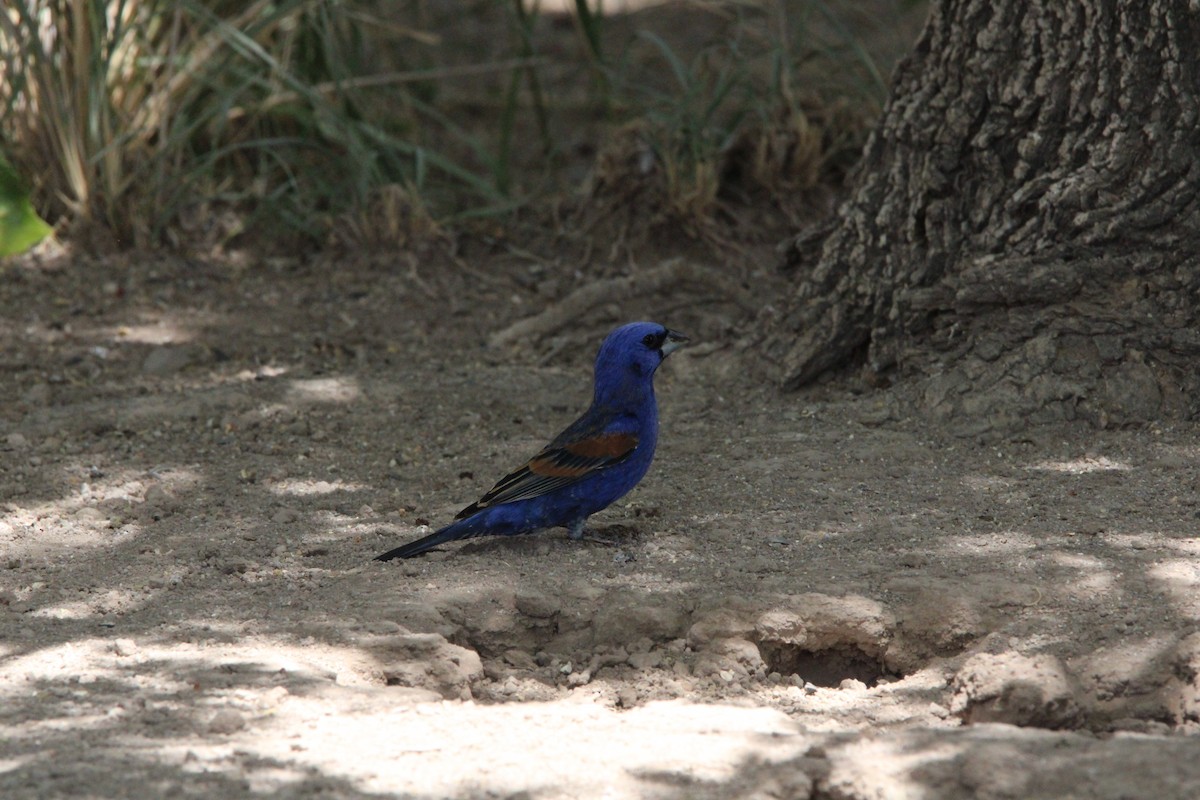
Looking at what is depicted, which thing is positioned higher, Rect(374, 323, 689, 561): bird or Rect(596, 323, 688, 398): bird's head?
Rect(596, 323, 688, 398): bird's head

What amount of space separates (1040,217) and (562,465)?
1.84 m

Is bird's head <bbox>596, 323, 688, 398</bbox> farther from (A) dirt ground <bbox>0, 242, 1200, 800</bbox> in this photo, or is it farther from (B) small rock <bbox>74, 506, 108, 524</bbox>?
(B) small rock <bbox>74, 506, 108, 524</bbox>

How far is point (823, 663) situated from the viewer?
11.9 feet

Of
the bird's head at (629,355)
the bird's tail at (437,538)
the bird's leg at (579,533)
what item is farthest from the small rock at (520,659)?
the bird's head at (629,355)

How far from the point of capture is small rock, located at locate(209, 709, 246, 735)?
3000mm

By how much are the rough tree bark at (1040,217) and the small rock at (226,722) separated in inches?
106

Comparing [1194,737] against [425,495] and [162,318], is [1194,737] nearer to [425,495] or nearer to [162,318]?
[425,495]

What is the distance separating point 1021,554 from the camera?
12.5ft

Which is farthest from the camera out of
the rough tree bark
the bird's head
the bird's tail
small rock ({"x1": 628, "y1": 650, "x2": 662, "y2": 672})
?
the rough tree bark

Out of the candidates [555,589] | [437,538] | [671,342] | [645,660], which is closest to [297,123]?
[671,342]

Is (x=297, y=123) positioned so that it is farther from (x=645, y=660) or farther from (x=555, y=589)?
(x=645, y=660)

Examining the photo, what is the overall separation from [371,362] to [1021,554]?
290 cm

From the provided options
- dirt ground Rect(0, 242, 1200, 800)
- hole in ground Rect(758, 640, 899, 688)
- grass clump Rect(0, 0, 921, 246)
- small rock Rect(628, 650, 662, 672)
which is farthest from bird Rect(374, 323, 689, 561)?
grass clump Rect(0, 0, 921, 246)

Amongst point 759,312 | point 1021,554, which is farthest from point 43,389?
point 1021,554
